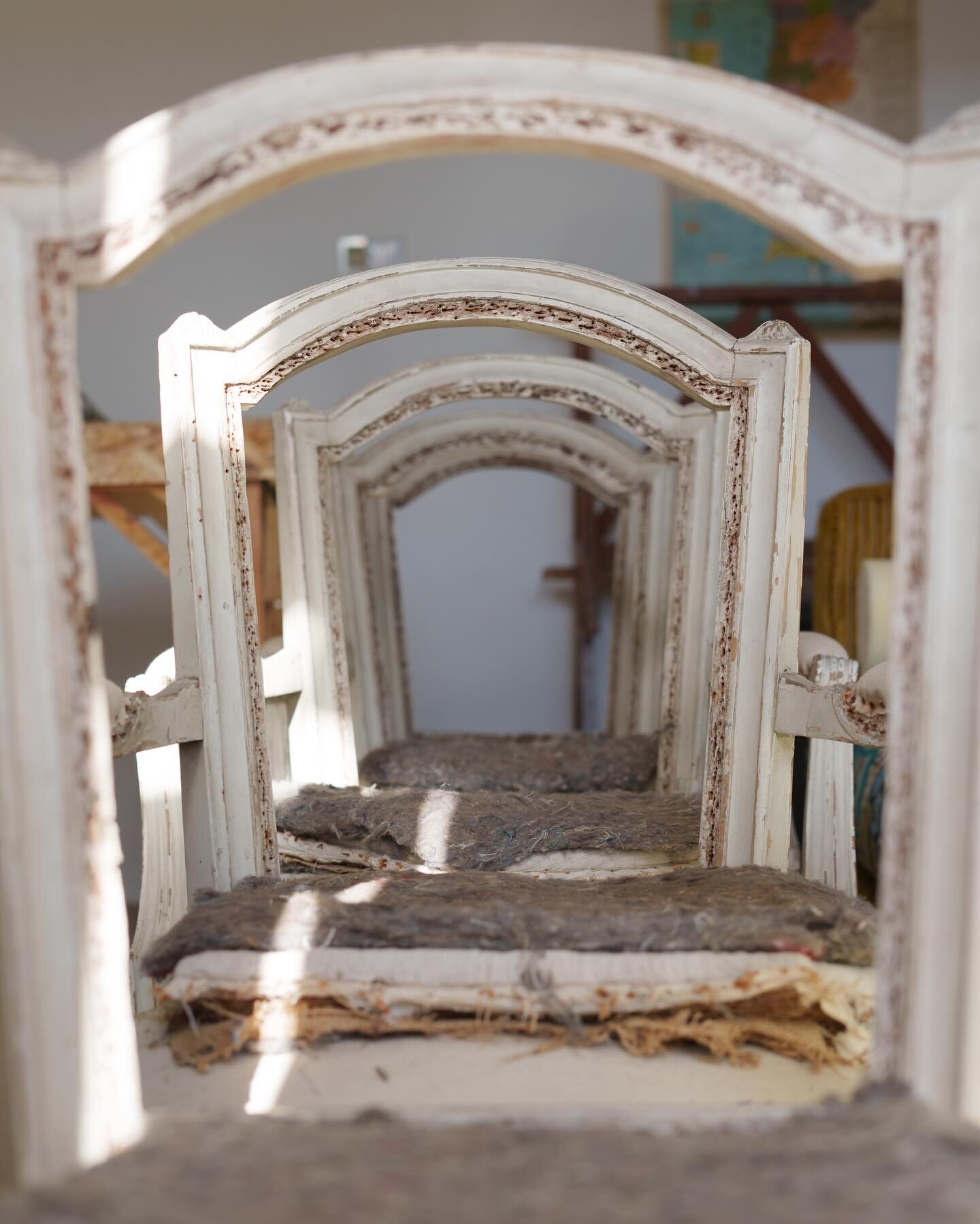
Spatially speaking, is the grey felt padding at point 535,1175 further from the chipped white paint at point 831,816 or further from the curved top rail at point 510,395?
the curved top rail at point 510,395

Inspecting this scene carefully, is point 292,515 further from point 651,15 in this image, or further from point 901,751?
point 651,15

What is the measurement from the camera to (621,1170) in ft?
2.45

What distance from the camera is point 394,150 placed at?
2.89 ft

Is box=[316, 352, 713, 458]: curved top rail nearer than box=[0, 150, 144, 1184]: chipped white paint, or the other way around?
box=[0, 150, 144, 1184]: chipped white paint

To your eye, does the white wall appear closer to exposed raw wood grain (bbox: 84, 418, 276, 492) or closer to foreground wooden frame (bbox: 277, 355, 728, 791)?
foreground wooden frame (bbox: 277, 355, 728, 791)

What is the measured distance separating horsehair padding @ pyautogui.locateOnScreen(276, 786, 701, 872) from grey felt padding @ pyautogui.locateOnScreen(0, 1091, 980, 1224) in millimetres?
840

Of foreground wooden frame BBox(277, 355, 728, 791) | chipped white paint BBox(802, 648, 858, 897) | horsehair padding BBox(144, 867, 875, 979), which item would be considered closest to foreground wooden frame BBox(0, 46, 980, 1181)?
horsehair padding BBox(144, 867, 875, 979)

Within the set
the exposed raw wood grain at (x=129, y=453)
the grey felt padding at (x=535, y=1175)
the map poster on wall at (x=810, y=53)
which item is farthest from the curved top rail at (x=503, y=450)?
the grey felt padding at (x=535, y=1175)

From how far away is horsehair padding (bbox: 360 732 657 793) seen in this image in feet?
7.80

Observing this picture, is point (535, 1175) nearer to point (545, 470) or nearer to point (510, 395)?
point (510, 395)

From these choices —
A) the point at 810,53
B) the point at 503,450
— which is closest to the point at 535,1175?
the point at 503,450

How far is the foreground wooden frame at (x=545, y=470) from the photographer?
217 centimetres

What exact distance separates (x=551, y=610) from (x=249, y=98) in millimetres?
3760

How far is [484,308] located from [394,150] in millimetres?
696
